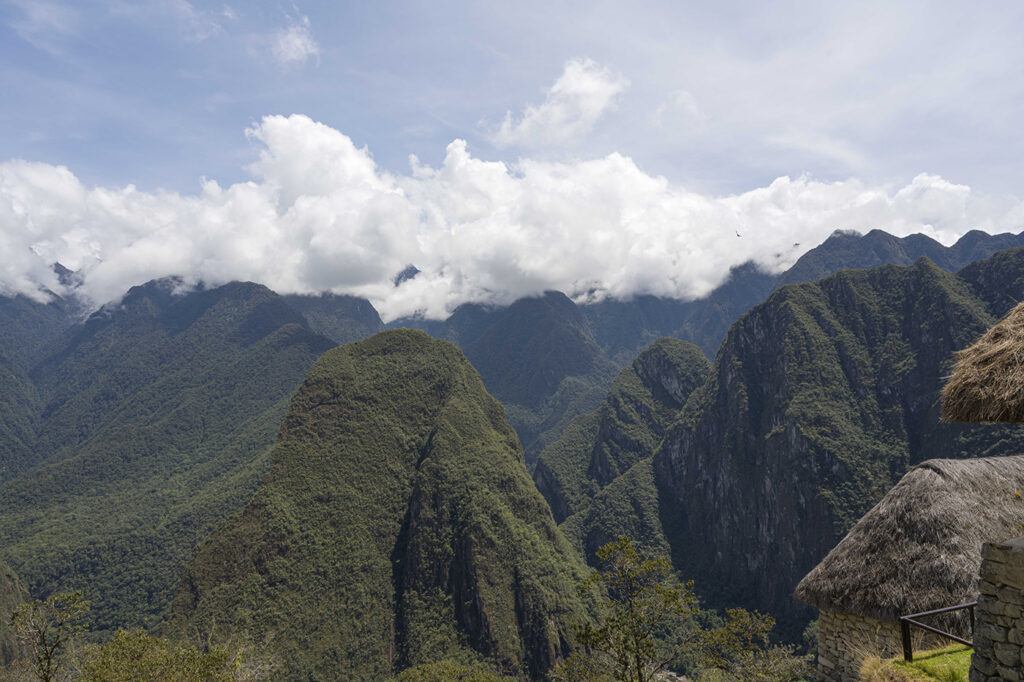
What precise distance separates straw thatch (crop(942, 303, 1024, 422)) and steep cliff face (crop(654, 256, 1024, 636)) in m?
75.1

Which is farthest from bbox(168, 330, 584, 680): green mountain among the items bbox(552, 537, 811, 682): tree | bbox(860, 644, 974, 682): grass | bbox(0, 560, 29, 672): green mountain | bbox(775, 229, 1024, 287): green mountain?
bbox(775, 229, 1024, 287): green mountain

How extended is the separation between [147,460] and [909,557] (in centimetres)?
16591

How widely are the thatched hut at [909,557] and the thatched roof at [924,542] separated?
0.06 ft

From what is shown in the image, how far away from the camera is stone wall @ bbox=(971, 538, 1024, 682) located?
17.3ft

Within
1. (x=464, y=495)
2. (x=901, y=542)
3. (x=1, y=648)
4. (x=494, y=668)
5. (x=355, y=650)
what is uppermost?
(x=901, y=542)

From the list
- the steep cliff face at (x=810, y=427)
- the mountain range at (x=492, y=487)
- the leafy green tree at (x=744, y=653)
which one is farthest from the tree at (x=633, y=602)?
the steep cliff face at (x=810, y=427)

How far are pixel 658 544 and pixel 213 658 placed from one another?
97.4 m

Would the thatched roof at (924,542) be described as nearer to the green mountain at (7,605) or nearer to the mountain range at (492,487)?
the mountain range at (492,487)

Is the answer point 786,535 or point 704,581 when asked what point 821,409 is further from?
point 704,581

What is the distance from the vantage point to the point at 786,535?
7819 centimetres

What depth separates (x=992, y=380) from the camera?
6645mm

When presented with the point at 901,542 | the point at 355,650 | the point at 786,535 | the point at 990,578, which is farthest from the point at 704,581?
the point at 990,578

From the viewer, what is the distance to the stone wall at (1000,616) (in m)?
5.27

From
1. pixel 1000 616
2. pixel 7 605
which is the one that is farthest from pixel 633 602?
pixel 7 605
